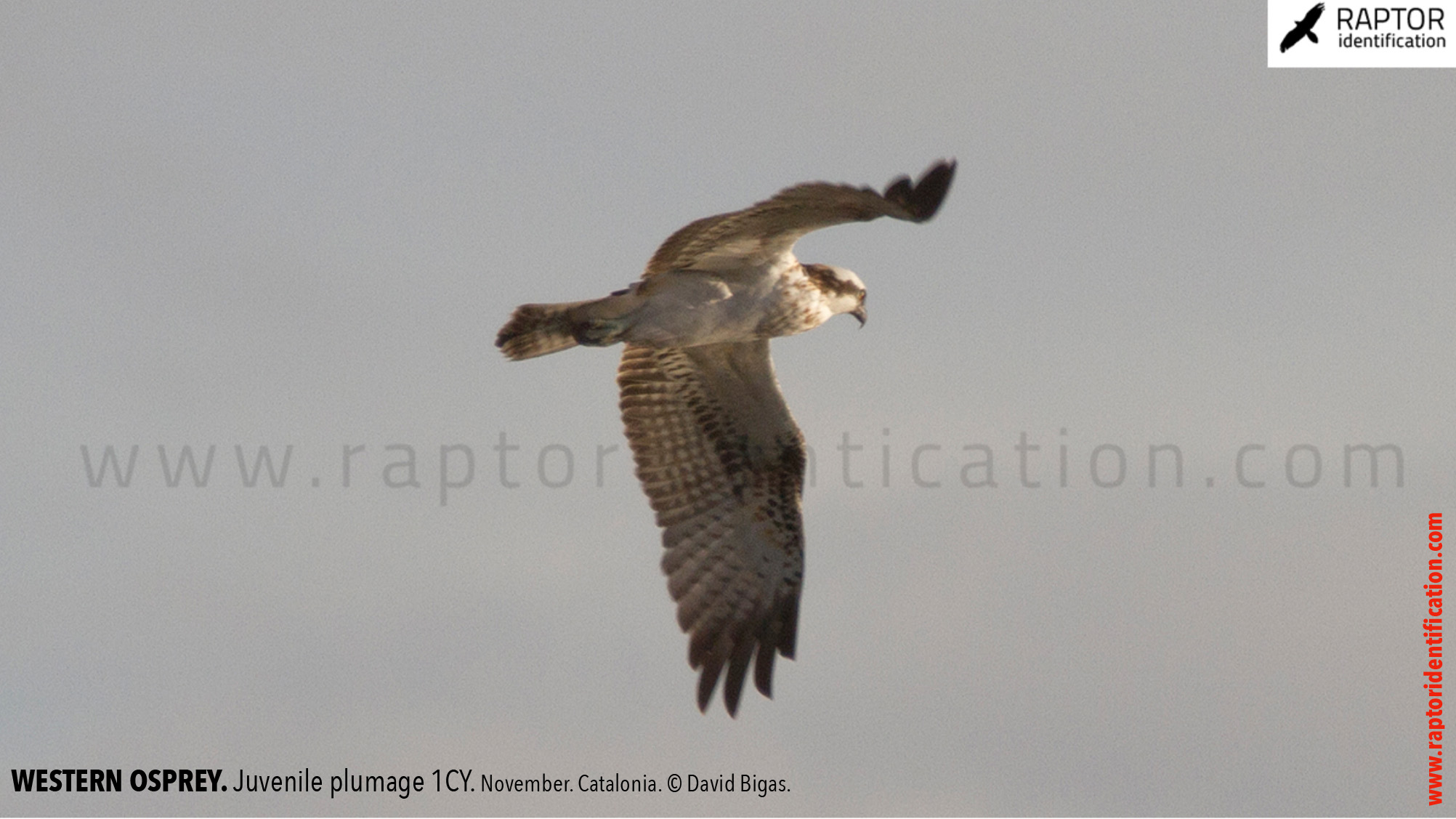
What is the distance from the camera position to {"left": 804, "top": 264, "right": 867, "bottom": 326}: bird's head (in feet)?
34.0

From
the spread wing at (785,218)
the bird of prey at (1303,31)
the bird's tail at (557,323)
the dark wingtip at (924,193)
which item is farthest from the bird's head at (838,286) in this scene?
the bird of prey at (1303,31)

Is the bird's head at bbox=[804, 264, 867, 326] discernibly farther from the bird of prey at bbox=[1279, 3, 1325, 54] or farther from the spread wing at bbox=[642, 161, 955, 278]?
the bird of prey at bbox=[1279, 3, 1325, 54]

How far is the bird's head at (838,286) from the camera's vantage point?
10367 millimetres

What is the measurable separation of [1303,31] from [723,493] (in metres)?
5.67

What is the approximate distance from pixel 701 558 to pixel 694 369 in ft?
3.97

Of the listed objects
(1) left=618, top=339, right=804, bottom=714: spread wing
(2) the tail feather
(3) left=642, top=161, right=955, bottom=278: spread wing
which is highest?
(3) left=642, top=161, right=955, bottom=278: spread wing

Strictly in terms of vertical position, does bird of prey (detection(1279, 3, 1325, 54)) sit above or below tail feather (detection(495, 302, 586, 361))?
above

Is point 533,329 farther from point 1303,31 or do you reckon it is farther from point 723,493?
point 1303,31

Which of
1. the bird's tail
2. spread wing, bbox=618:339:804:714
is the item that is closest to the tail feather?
the bird's tail

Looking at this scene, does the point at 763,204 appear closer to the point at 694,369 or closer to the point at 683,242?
the point at 683,242

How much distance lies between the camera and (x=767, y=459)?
11484 mm

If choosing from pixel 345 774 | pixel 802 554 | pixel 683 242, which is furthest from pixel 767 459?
pixel 345 774

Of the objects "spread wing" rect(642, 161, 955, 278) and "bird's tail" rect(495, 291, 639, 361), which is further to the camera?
"bird's tail" rect(495, 291, 639, 361)

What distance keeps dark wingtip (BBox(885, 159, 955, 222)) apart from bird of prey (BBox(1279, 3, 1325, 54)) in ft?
18.6
